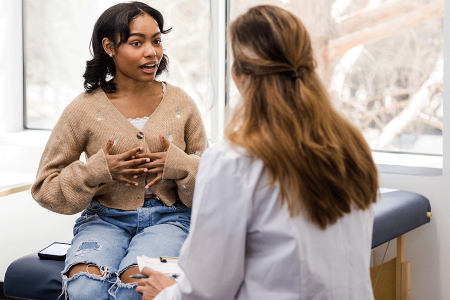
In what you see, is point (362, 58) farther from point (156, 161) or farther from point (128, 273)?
point (128, 273)

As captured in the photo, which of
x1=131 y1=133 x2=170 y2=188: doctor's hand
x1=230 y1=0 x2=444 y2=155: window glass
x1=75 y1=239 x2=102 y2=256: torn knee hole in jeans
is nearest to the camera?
x1=75 y1=239 x2=102 y2=256: torn knee hole in jeans

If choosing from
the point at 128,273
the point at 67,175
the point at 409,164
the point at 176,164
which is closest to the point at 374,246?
the point at 409,164

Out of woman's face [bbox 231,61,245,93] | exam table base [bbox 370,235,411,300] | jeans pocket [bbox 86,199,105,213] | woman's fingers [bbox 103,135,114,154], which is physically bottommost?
exam table base [bbox 370,235,411,300]

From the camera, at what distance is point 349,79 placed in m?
2.66

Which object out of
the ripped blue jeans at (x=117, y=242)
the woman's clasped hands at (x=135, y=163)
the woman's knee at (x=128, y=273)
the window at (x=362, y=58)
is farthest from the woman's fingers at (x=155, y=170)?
the window at (x=362, y=58)

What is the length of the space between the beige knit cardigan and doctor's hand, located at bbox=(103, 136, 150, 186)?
3 cm

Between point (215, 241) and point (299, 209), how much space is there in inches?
6.6

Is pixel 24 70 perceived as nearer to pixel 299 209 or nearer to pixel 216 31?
pixel 216 31

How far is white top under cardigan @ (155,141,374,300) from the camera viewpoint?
0.91 m

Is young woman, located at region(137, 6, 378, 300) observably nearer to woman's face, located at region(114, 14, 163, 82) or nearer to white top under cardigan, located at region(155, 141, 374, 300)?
white top under cardigan, located at region(155, 141, 374, 300)

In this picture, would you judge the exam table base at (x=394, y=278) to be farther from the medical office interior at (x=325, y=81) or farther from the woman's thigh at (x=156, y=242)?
the woman's thigh at (x=156, y=242)

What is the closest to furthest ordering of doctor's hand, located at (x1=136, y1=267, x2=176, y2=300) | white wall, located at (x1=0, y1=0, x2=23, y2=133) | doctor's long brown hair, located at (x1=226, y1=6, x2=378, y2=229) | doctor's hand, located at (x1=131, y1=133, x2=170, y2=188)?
doctor's long brown hair, located at (x1=226, y1=6, x2=378, y2=229)
doctor's hand, located at (x1=136, y1=267, x2=176, y2=300)
doctor's hand, located at (x1=131, y1=133, x2=170, y2=188)
white wall, located at (x1=0, y1=0, x2=23, y2=133)

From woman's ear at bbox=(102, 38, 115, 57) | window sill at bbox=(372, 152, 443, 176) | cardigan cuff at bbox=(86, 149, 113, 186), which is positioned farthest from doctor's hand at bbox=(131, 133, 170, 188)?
window sill at bbox=(372, 152, 443, 176)

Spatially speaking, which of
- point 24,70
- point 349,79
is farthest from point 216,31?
point 24,70
